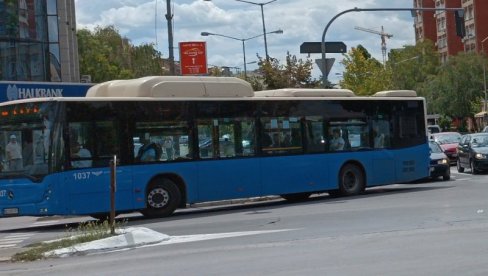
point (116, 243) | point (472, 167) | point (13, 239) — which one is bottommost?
point (13, 239)

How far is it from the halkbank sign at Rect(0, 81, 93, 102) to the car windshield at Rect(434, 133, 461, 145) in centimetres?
1662

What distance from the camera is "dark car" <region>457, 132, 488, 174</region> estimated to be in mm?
31344

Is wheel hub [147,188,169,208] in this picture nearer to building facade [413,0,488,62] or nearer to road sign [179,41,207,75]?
road sign [179,41,207,75]

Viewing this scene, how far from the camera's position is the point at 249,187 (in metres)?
21.4

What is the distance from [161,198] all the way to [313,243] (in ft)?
23.9

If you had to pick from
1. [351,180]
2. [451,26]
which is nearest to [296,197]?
[351,180]

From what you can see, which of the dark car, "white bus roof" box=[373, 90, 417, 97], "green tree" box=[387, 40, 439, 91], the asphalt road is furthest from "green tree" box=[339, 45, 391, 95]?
the asphalt road

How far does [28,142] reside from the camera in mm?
18578

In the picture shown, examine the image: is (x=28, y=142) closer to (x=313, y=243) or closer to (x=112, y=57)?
(x=313, y=243)

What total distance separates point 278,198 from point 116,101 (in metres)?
8.44

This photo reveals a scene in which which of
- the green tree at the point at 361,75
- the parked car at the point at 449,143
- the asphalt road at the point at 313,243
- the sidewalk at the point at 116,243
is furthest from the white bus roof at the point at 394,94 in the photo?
the green tree at the point at 361,75

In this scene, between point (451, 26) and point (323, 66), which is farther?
point (451, 26)

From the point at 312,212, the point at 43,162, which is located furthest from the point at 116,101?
the point at 312,212

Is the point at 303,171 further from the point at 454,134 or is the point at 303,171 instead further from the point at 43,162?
the point at 454,134
